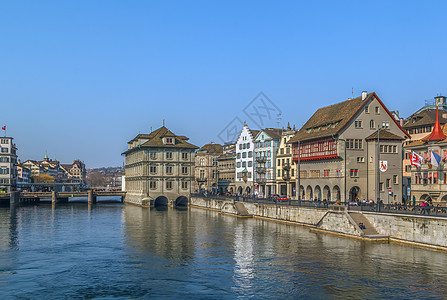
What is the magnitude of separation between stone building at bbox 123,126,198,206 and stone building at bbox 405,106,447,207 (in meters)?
62.8

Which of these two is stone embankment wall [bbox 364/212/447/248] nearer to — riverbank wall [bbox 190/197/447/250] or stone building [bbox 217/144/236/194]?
riverbank wall [bbox 190/197/447/250]

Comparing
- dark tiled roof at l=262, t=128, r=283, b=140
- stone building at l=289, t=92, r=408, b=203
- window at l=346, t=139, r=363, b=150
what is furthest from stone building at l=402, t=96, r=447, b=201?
dark tiled roof at l=262, t=128, r=283, b=140

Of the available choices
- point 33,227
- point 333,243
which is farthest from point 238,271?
point 33,227

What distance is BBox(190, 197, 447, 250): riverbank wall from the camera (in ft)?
156

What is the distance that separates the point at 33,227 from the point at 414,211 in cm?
5281

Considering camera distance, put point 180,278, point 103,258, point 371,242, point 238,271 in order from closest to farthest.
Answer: point 180,278 → point 238,271 → point 103,258 → point 371,242

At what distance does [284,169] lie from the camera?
105562 millimetres

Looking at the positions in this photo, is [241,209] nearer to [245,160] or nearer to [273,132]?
[273,132]

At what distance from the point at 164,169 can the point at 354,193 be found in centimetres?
5608

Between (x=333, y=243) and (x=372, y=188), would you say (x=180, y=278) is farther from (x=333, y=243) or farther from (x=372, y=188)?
(x=372, y=188)

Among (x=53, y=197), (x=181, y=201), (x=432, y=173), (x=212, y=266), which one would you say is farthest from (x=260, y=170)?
(x=212, y=266)

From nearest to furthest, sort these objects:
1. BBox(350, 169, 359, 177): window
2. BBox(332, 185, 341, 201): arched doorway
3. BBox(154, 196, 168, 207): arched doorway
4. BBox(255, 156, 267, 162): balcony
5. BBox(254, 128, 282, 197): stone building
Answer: BBox(350, 169, 359, 177): window, BBox(332, 185, 341, 201): arched doorway, BBox(254, 128, 282, 197): stone building, BBox(255, 156, 267, 162): balcony, BBox(154, 196, 168, 207): arched doorway

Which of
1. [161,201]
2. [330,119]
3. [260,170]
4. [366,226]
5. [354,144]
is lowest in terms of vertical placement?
[161,201]

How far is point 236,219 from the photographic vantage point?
84.6 meters
